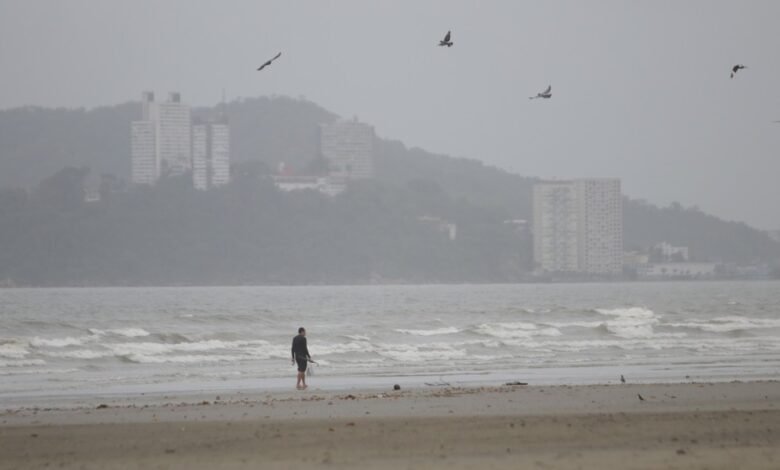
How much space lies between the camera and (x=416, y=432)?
12609mm

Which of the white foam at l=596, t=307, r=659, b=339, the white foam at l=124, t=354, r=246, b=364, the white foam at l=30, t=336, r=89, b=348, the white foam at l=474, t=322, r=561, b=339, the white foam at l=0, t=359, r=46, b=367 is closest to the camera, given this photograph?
the white foam at l=0, t=359, r=46, b=367

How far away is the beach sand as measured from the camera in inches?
434

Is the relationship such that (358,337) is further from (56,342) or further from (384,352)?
(56,342)

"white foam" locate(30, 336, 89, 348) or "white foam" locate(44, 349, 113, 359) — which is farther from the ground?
"white foam" locate(30, 336, 89, 348)

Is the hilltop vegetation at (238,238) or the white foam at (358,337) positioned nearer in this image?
the white foam at (358,337)

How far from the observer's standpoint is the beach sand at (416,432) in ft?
36.2

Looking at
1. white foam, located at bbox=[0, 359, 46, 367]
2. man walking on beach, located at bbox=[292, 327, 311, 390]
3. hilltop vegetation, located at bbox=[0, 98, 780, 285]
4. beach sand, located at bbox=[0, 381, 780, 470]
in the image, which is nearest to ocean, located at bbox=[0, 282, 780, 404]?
white foam, located at bbox=[0, 359, 46, 367]

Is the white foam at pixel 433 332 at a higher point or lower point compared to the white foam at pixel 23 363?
lower

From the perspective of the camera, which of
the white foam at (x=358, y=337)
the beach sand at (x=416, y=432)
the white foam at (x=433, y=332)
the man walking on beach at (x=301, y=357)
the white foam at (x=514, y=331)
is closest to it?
the beach sand at (x=416, y=432)

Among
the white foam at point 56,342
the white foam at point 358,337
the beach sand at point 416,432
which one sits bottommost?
the white foam at point 358,337

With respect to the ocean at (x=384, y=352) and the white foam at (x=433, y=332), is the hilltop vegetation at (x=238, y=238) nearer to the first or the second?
the ocean at (x=384, y=352)

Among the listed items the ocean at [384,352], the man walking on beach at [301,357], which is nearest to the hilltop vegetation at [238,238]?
the ocean at [384,352]

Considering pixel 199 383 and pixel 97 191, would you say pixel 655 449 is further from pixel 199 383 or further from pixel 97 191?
pixel 97 191

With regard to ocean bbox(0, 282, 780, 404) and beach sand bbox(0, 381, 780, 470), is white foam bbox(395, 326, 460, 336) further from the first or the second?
beach sand bbox(0, 381, 780, 470)
